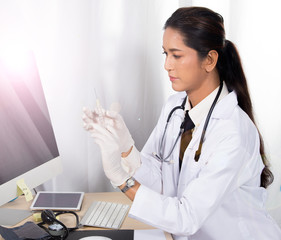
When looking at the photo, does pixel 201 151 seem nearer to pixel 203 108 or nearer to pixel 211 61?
pixel 203 108

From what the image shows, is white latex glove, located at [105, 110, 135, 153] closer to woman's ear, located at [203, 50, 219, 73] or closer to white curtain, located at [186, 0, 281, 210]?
woman's ear, located at [203, 50, 219, 73]

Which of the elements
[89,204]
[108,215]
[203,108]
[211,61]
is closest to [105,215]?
[108,215]

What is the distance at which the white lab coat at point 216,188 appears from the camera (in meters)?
0.97

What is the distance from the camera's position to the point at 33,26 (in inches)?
52.2

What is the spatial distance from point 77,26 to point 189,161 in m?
0.68

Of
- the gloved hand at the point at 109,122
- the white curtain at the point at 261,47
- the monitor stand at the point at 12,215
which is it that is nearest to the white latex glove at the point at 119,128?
the gloved hand at the point at 109,122

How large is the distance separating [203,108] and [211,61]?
0.57 ft

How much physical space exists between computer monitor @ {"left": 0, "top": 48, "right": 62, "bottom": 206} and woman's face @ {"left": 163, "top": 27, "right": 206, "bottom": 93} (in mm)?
443

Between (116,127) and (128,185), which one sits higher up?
(116,127)

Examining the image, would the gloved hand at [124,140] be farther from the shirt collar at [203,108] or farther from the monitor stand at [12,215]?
the monitor stand at [12,215]

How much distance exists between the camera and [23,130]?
1.03m

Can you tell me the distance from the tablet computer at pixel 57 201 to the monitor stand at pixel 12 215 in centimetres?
3

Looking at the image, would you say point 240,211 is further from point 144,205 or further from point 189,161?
point 144,205

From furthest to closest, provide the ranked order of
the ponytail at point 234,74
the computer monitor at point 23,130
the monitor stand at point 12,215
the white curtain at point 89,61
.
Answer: the white curtain at point 89,61 < the ponytail at point 234,74 < the monitor stand at point 12,215 < the computer monitor at point 23,130
